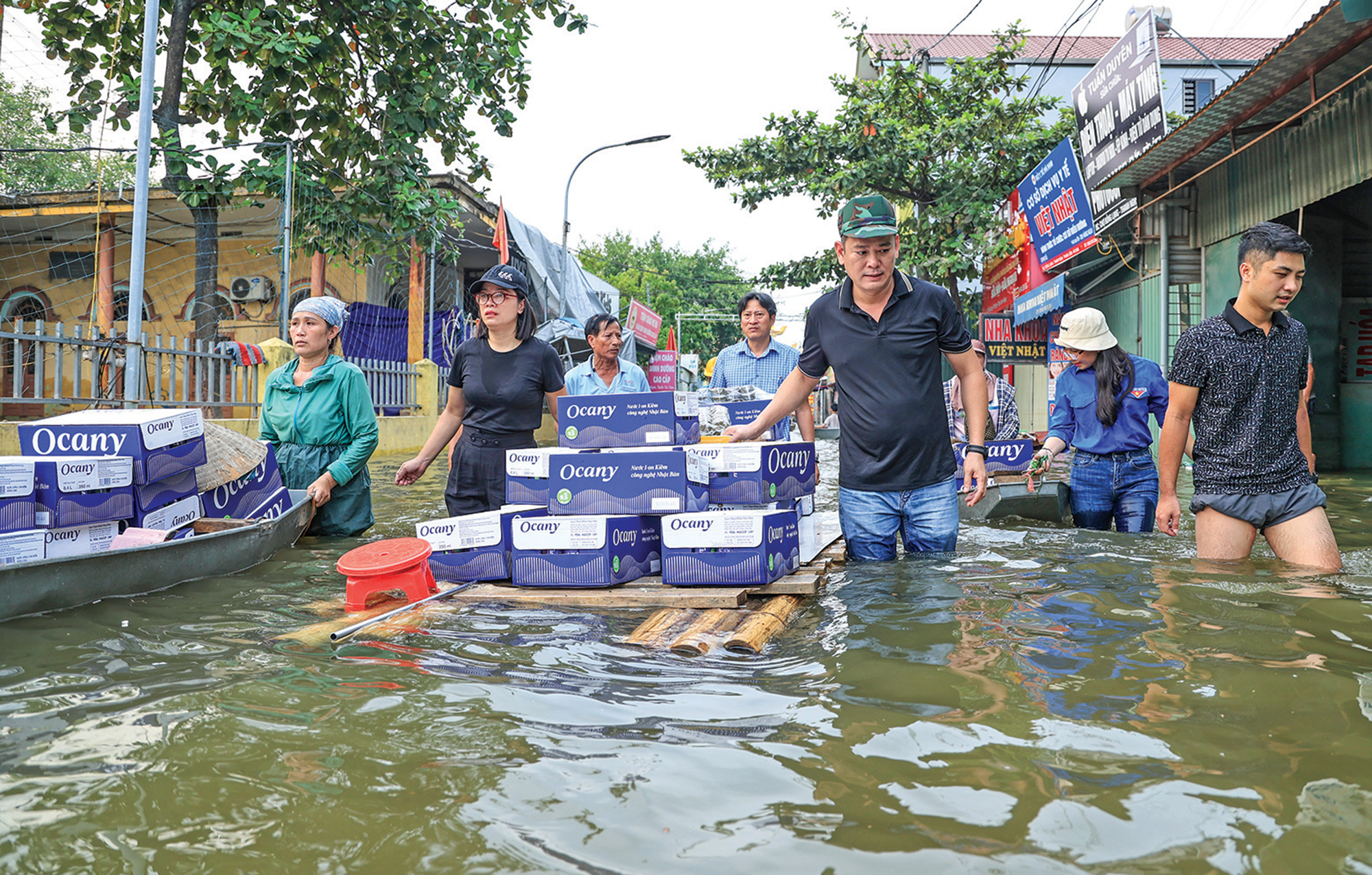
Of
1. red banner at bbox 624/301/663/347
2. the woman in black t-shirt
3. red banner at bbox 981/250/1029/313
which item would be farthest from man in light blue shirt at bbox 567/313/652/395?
red banner at bbox 624/301/663/347

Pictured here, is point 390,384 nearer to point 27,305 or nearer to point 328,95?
point 328,95

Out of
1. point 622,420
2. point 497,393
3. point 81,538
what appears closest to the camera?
point 81,538

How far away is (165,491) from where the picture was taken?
4.95 meters

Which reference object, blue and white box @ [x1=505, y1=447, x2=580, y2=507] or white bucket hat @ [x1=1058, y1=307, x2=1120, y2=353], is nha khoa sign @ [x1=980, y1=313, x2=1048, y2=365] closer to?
white bucket hat @ [x1=1058, y1=307, x2=1120, y2=353]

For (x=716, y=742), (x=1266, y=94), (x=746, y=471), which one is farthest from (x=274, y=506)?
(x=1266, y=94)

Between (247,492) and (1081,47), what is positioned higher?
(1081,47)

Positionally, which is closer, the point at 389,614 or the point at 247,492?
the point at 389,614

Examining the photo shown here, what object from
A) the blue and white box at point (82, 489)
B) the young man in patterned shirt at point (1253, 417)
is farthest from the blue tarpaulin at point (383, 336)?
the young man in patterned shirt at point (1253, 417)

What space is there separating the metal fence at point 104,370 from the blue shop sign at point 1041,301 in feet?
36.7

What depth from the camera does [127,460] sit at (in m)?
4.55

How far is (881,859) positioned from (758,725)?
0.78 meters

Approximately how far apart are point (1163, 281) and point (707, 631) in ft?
34.8

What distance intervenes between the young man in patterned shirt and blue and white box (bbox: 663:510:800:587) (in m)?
1.91

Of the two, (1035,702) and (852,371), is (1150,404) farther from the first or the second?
(1035,702)
